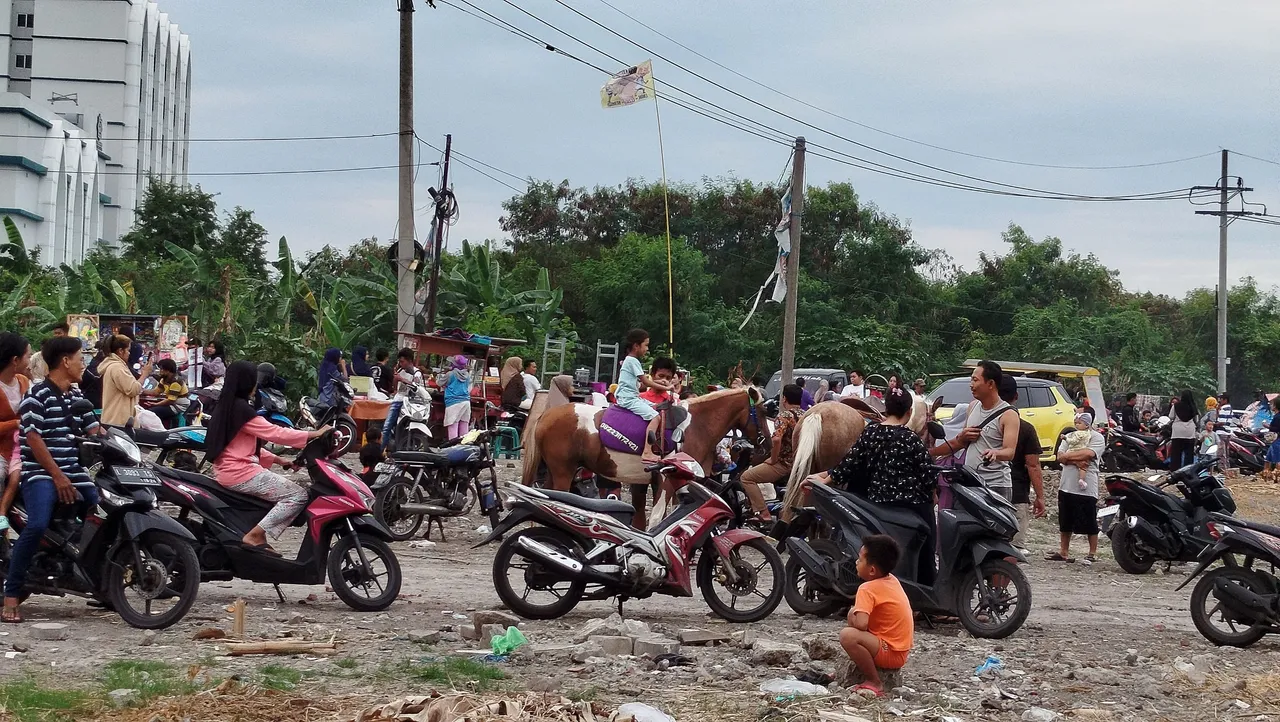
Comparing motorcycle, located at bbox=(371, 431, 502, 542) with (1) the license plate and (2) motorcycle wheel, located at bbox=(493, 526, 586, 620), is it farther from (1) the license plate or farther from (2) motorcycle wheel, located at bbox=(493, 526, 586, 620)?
(1) the license plate

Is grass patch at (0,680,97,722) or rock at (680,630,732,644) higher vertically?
rock at (680,630,732,644)

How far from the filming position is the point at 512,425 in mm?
21734

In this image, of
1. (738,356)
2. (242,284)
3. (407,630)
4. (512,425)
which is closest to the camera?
(407,630)

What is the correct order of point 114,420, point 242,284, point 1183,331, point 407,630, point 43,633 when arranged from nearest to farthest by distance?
1. point 43,633
2. point 407,630
3. point 114,420
4. point 242,284
5. point 1183,331

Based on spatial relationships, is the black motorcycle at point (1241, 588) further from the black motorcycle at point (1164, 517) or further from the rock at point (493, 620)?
the rock at point (493, 620)

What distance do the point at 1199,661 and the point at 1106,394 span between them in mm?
43933

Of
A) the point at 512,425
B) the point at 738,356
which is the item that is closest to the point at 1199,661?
the point at 512,425

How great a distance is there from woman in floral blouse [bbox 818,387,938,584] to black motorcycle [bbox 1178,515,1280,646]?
1794mm

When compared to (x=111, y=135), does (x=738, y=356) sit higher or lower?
lower

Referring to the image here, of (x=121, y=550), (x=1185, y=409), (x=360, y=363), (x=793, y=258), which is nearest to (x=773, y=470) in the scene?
(x=121, y=550)

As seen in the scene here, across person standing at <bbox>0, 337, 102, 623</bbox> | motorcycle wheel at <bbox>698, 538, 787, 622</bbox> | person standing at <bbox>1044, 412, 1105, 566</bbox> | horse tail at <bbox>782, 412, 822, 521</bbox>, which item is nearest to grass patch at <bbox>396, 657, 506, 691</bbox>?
motorcycle wheel at <bbox>698, 538, 787, 622</bbox>

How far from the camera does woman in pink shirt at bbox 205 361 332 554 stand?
8.48m

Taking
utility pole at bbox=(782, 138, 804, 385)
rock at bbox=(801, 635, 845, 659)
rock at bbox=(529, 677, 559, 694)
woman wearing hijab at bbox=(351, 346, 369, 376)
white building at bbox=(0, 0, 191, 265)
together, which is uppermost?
white building at bbox=(0, 0, 191, 265)

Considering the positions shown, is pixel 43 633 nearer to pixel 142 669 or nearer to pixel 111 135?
pixel 142 669
